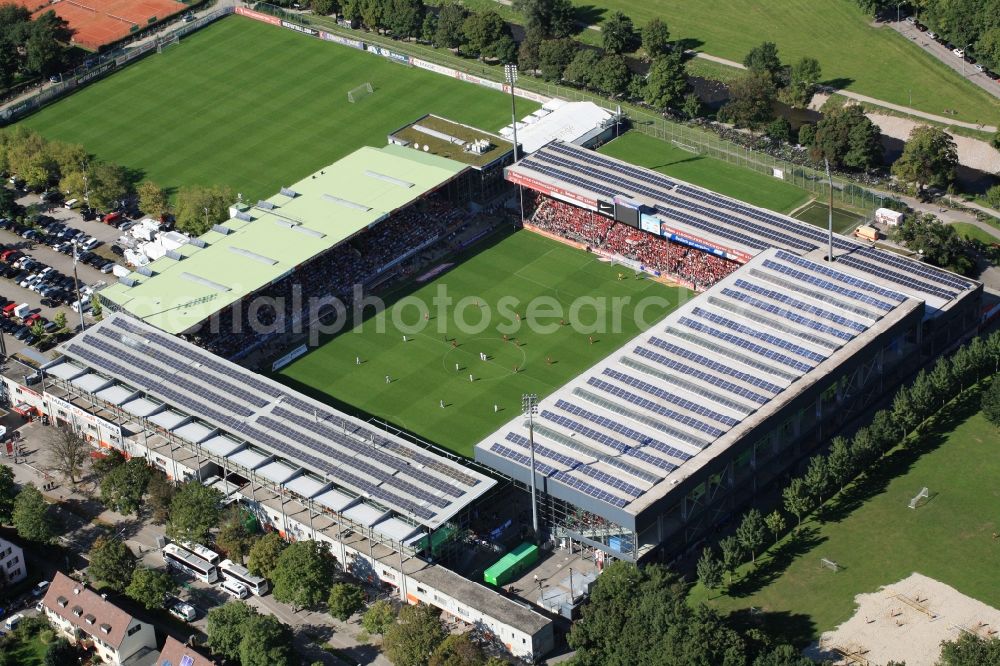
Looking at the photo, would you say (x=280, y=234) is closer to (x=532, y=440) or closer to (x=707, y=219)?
(x=707, y=219)

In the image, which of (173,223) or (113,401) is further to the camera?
(173,223)

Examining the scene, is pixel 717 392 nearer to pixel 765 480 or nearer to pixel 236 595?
pixel 765 480

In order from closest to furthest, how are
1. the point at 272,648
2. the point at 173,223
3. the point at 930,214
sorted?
the point at 272,648, the point at 930,214, the point at 173,223

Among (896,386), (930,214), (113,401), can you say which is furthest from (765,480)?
(113,401)

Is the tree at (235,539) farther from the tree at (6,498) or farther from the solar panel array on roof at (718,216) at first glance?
the solar panel array on roof at (718,216)

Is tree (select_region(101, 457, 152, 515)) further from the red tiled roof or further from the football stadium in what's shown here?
the red tiled roof

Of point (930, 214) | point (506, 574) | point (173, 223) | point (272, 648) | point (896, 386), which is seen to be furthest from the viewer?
point (173, 223)

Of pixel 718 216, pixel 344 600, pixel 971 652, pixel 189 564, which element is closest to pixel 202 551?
pixel 189 564

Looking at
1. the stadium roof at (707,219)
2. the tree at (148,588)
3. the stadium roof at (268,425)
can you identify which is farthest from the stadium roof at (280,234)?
the tree at (148,588)
